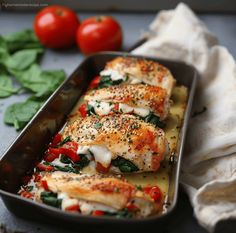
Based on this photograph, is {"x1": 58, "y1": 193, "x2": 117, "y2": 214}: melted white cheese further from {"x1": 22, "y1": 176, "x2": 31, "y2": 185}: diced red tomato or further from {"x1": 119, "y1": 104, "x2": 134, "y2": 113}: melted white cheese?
{"x1": 119, "y1": 104, "x2": 134, "y2": 113}: melted white cheese

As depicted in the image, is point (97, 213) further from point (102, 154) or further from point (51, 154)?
point (51, 154)

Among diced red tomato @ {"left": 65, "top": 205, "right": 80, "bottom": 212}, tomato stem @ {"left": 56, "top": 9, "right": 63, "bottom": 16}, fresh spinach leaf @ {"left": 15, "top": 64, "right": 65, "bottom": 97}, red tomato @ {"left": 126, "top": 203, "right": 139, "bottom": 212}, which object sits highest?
tomato stem @ {"left": 56, "top": 9, "right": 63, "bottom": 16}

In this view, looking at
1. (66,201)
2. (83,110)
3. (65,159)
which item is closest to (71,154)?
(65,159)

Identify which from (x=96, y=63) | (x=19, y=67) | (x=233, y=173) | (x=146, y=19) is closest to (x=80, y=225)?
(x=233, y=173)

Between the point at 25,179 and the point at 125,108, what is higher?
the point at 125,108

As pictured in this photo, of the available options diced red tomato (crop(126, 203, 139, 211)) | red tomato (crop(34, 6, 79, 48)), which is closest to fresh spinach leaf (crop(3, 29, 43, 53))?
red tomato (crop(34, 6, 79, 48))

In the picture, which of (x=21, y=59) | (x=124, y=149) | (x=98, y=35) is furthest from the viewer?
(x=98, y=35)
